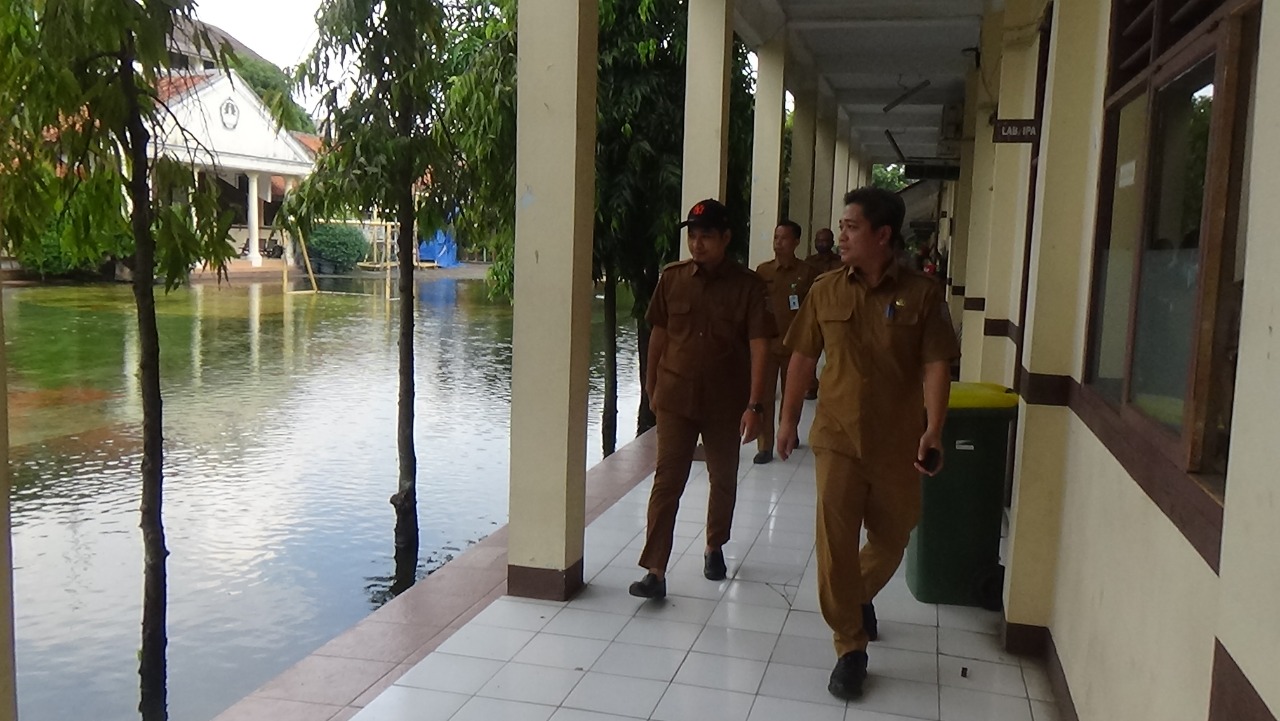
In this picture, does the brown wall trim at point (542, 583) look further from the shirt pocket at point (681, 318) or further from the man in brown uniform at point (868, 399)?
the man in brown uniform at point (868, 399)

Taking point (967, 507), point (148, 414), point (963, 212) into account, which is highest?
point (963, 212)

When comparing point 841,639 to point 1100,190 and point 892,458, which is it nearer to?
point 892,458

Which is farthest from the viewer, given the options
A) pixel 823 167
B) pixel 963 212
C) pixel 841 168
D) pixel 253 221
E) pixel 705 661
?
pixel 253 221

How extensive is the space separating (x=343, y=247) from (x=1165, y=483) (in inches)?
1351

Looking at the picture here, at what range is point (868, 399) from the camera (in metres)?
3.50

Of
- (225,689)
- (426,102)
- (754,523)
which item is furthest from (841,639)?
(426,102)

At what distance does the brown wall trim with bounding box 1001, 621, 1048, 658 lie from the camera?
12.8 ft

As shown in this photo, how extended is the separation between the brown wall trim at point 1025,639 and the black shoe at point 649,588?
4.67 ft

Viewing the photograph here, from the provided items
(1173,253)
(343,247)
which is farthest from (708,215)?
(343,247)

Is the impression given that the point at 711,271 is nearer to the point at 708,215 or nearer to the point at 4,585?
the point at 708,215

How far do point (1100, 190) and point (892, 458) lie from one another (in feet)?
3.70

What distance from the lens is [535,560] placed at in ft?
14.8

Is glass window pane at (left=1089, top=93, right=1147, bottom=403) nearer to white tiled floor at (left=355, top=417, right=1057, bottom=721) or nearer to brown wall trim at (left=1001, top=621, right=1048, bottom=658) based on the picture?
brown wall trim at (left=1001, top=621, right=1048, bottom=658)

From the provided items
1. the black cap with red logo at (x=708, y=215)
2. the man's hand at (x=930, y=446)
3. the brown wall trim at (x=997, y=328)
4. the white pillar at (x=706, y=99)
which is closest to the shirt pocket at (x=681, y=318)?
the black cap with red logo at (x=708, y=215)
